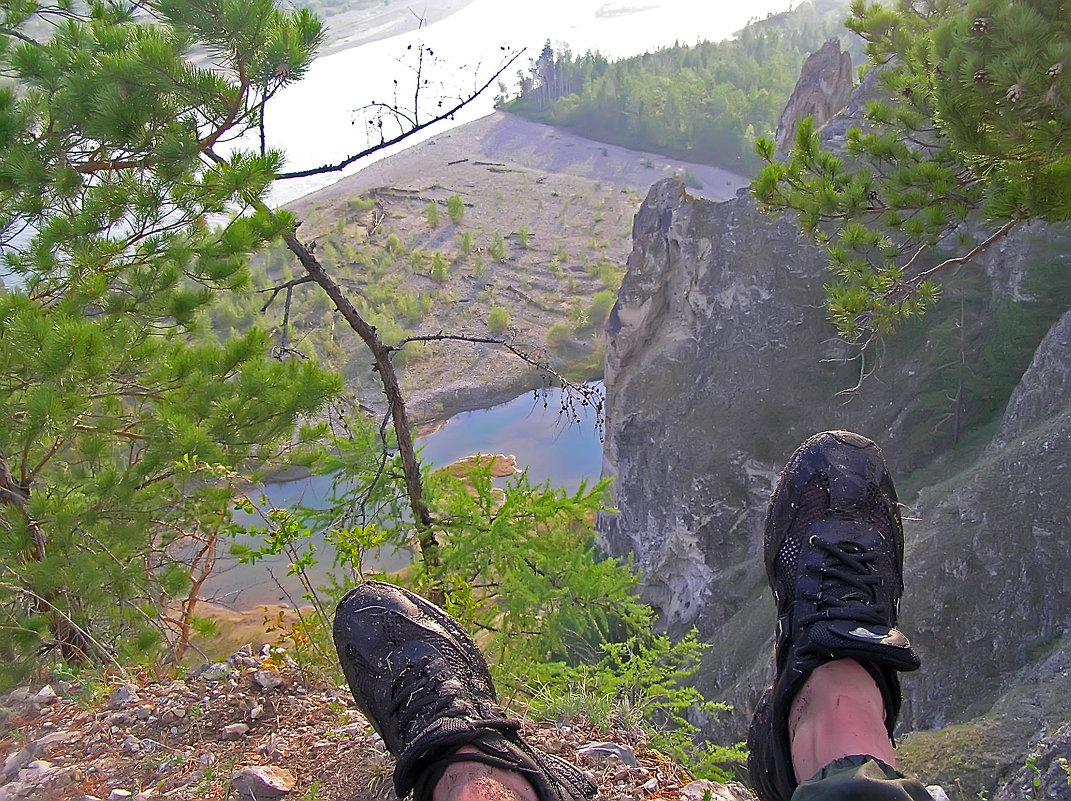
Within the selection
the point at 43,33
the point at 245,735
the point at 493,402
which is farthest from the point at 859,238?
the point at 493,402

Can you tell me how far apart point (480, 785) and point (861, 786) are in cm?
78

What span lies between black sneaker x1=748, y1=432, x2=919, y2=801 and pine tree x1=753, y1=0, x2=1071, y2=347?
1.64 metres

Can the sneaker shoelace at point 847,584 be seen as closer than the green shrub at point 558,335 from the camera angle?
Yes

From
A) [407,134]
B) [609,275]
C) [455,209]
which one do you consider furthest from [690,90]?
[407,134]

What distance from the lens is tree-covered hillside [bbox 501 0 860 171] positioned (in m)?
39.9

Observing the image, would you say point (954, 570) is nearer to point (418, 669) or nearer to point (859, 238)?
point (859, 238)

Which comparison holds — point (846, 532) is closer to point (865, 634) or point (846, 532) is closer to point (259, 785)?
point (865, 634)

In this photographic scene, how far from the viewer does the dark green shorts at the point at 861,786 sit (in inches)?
60.3

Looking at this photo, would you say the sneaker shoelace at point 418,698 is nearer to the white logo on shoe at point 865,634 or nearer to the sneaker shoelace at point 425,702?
the sneaker shoelace at point 425,702

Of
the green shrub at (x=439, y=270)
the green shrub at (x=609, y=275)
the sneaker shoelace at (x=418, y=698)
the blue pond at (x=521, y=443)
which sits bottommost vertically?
the blue pond at (x=521, y=443)

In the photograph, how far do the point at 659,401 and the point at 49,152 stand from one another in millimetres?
12514

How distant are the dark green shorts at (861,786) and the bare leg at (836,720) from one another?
0.49 feet

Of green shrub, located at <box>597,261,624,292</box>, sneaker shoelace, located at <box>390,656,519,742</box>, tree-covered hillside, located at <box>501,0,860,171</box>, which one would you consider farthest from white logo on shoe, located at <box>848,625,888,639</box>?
tree-covered hillside, located at <box>501,0,860,171</box>

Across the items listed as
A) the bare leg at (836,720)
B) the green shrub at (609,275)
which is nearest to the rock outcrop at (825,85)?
the green shrub at (609,275)
